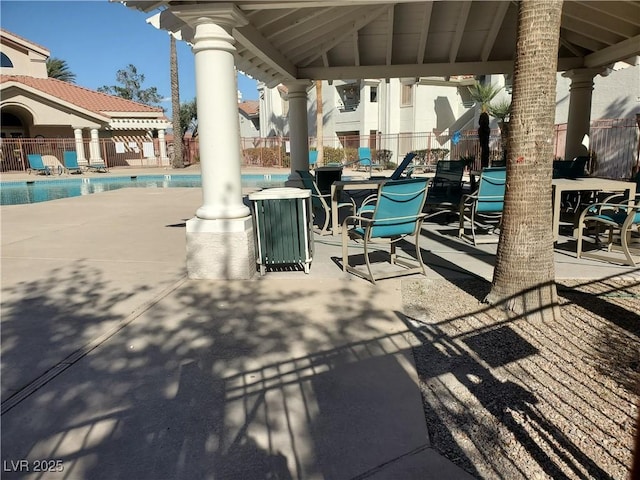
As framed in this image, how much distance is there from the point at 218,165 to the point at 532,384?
376cm

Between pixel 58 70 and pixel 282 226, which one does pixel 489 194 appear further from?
pixel 58 70

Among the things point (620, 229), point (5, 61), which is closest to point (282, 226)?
point (620, 229)

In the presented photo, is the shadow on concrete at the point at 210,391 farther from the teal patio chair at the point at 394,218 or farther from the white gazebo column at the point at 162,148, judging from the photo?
the white gazebo column at the point at 162,148

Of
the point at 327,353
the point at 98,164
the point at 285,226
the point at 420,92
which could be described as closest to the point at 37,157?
the point at 98,164

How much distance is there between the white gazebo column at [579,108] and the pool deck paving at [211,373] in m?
5.50

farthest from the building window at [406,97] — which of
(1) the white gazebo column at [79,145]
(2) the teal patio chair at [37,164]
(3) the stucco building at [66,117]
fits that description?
→ (2) the teal patio chair at [37,164]

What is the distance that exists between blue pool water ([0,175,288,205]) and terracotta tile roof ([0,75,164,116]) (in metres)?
8.24

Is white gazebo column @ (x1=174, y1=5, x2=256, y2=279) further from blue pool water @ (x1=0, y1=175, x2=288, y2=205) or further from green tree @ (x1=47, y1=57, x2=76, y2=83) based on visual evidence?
green tree @ (x1=47, y1=57, x2=76, y2=83)

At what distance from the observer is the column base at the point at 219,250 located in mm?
5176

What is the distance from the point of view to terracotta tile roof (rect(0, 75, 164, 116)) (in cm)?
2958

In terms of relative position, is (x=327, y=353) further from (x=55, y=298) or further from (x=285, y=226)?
(x=55, y=298)

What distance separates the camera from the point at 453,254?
6246mm

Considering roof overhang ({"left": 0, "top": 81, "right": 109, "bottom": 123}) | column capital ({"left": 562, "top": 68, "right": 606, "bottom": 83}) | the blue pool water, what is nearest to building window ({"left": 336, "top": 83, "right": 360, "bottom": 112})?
the blue pool water

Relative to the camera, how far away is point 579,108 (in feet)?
32.4
